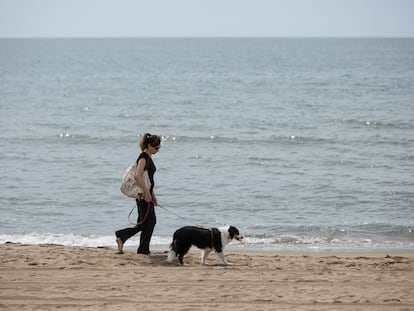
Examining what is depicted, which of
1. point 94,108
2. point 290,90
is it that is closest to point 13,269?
point 94,108

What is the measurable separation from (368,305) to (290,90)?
133 ft

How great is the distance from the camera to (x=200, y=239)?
8.97 meters

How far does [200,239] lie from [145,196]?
869 millimetres

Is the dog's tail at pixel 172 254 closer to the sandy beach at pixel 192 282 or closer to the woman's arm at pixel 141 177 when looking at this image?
the sandy beach at pixel 192 282

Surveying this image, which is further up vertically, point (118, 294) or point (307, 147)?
point (307, 147)

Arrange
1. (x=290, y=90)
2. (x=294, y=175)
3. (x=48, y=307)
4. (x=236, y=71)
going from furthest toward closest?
(x=236, y=71), (x=290, y=90), (x=294, y=175), (x=48, y=307)

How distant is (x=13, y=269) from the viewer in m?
8.41

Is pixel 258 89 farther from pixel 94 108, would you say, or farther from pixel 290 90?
pixel 94 108

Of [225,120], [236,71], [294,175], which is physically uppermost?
[236,71]

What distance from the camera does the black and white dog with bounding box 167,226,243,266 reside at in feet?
29.3

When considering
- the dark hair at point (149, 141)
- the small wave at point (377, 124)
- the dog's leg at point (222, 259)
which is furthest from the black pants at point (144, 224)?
the small wave at point (377, 124)

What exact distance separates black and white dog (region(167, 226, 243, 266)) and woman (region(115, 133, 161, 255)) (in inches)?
20.0

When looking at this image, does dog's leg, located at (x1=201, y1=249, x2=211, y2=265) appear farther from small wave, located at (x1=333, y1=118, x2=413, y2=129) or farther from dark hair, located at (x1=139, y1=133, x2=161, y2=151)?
small wave, located at (x1=333, y1=118, x2=413, y2=129)

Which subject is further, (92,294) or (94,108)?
(94,108)
